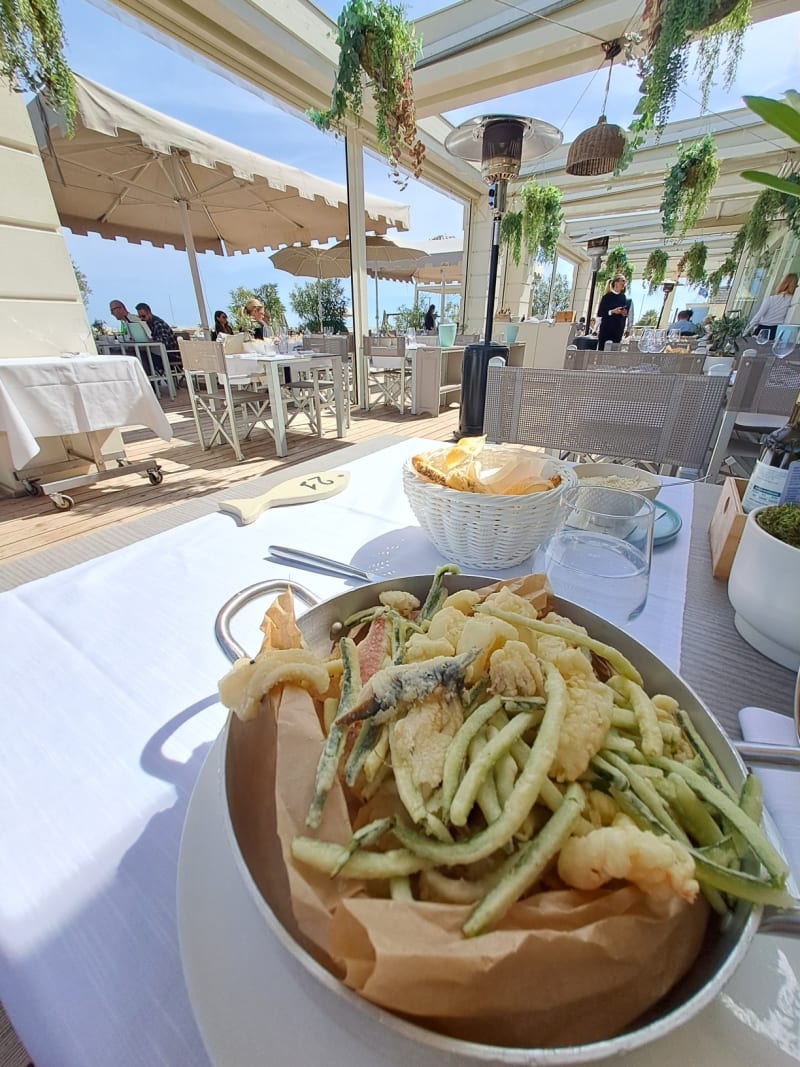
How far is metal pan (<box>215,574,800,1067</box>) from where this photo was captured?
147 millimetres

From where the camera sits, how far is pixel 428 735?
23 cm

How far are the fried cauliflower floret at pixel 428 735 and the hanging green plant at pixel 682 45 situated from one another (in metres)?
3.32

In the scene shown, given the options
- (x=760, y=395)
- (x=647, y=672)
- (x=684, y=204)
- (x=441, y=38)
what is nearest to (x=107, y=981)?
(x=647, y=672)

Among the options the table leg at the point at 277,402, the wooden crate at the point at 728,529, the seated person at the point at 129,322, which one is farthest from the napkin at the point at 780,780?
the seated person at the point at 129,322

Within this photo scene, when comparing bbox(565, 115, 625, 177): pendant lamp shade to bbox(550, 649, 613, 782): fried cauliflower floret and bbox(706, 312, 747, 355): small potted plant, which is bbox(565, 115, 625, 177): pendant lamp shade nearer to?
bbox(706, 312, 747, 355): small potted plant

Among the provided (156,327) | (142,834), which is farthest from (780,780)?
(156,327)

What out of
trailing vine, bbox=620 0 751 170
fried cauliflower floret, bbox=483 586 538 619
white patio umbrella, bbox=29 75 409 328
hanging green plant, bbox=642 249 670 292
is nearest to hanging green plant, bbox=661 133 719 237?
trailing vine, bbox=620 0 751 170

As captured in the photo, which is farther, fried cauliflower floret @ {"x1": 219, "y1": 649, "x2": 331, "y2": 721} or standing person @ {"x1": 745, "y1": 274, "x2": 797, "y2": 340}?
standing person @ {"x1": 745, "y1": 274, "x2": 797, "y2": 340}

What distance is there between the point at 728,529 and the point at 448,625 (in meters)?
0.49

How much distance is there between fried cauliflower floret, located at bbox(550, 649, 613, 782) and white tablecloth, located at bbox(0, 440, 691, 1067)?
0.19 metres

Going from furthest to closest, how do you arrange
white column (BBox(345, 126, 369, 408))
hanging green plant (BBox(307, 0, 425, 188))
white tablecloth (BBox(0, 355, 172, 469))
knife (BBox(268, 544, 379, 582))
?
white column (BBox(345, 126, 369, 408)) → hanging green plant (BBox(307, 0, 425, 188)) → white tablecloth (BBox(0, 355, 172, 469)) → knife (BBox(268, 544, 379, 582))

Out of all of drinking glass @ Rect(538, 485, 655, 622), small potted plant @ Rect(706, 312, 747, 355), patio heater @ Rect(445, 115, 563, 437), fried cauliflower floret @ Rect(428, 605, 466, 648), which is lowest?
drinking glass @ Rect(538, 485, 655, 622)

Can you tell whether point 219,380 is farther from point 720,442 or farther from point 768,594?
point 768,594

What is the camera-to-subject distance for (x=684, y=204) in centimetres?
417
